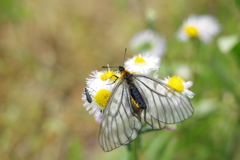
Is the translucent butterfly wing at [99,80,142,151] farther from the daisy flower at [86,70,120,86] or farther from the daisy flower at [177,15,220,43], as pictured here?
the daisy flower at [177,15,220,43]

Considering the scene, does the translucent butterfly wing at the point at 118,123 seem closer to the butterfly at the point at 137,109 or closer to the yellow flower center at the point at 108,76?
the butterfly at the point at 137,109

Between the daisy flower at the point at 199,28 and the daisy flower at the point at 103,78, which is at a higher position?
the daisy flower at the point at 199,28

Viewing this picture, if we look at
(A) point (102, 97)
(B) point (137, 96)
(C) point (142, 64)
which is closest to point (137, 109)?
(B) point (137, 96)

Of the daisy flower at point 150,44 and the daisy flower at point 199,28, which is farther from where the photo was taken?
the daisy flower at point 150,44

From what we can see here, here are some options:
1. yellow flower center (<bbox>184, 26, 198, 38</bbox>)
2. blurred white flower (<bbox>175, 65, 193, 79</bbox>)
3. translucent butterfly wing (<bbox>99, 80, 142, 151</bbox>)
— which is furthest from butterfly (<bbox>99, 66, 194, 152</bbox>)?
yellow flower center (<bbox>184, 26, 198, 38</bbox>)

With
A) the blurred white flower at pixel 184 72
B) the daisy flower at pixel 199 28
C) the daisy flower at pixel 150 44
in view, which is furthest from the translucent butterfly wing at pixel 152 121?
the daisy flower at pixel 150 44

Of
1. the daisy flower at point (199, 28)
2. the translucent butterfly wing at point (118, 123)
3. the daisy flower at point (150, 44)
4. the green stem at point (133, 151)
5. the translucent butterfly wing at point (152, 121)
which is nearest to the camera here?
the translucent butterfly wing at point (118, 123)

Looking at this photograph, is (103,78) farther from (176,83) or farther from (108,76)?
(176,83)
